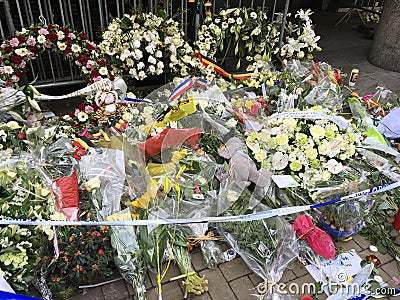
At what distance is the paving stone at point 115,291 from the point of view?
2525 millimetres

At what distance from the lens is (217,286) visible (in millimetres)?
2633

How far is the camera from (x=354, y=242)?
3059 mm

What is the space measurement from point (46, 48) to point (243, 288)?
322 centimetres

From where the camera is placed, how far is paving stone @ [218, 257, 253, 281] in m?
2.72

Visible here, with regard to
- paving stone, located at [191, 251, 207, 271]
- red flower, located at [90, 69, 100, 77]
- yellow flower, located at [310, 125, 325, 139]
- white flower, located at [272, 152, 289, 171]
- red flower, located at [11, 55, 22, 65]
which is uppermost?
red flower, located at [11, 55, 22, 65]

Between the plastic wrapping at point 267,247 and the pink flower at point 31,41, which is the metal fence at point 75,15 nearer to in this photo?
the pink flower at point 31,41

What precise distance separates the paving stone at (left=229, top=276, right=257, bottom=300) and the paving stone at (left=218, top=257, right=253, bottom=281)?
0.04 m

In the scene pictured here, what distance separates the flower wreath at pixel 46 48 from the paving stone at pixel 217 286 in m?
2.49

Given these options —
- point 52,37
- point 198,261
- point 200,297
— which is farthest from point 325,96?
point 52,37

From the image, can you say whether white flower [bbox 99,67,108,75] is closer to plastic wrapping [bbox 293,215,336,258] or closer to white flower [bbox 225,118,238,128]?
white flower [bbox 225,118,238,128]

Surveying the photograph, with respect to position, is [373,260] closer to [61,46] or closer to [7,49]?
[61,46]

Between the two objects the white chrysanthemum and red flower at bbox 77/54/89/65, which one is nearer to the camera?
the white chrysanthemum

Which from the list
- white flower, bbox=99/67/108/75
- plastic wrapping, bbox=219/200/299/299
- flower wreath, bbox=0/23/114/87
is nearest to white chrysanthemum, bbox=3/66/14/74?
flower wreath, bbox=0/23/114/87

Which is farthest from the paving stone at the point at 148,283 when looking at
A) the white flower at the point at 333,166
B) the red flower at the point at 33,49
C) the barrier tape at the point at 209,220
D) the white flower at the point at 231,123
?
the red flower at the point at 33,49
